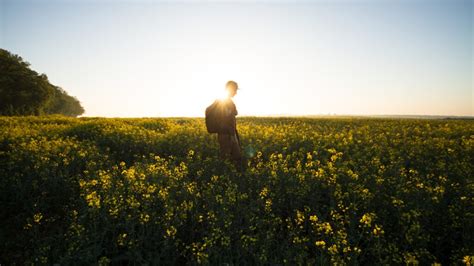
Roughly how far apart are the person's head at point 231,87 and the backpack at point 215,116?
0.40 metres

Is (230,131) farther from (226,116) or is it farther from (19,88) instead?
(19,88)

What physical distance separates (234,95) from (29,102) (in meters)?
50.5

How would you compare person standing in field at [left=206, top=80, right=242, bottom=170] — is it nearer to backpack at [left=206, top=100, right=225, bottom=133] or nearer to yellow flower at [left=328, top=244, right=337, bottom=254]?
backpack at [left=206, top=100, right=225, bottom=133]

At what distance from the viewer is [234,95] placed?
24.9 feet

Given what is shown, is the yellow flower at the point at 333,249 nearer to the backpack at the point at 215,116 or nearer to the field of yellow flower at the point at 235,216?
the field of yellow flower at the point at 235,216

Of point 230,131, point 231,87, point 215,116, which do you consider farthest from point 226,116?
point 231,87

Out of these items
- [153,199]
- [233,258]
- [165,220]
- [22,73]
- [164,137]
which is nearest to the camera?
[233,258]

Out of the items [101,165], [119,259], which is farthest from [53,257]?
[101,165]

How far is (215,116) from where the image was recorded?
301 inches

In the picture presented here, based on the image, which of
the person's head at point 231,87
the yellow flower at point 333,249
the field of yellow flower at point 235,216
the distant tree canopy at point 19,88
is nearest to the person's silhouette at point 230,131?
the person's head at point 231,87

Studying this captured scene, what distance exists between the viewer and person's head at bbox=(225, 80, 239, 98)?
748cm

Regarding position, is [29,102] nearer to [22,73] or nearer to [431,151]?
[22,73]

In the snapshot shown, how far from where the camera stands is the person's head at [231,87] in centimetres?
748

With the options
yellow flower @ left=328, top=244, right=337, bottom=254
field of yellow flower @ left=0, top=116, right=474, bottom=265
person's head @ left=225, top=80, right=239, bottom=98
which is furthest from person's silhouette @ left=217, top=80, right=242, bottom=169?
yellow flower @ left=328, top=244, right=337, bottom=254
